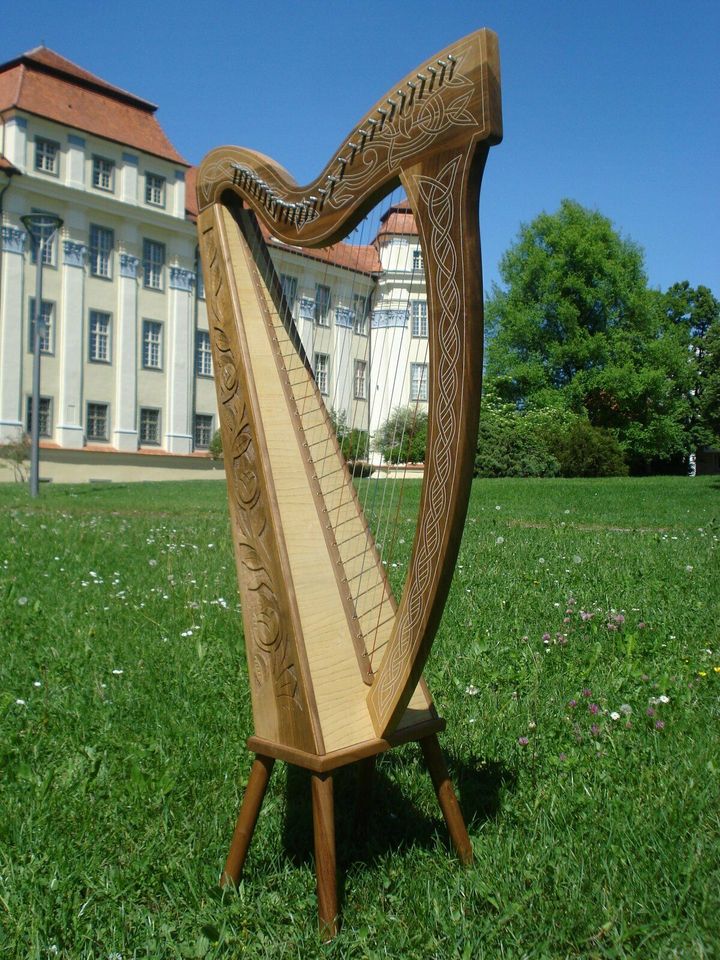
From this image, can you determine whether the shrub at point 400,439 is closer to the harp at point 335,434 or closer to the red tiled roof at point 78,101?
the harp at point 335,434

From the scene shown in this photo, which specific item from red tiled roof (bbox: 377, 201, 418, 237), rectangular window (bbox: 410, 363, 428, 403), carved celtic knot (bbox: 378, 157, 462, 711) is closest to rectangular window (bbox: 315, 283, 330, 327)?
red tiled roof (bbox: 377, 201, 418, 237)

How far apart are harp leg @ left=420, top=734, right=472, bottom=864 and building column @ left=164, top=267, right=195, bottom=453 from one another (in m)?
33.1

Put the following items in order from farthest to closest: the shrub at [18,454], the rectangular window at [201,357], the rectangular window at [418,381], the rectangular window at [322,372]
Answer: the rectangular window at [201,357] < the shrub at [18,454] < the rectangular window at [322,372] < the rectangular window at [418,381]

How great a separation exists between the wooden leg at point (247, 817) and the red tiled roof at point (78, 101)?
31.6 m

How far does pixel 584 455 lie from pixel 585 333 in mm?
10982

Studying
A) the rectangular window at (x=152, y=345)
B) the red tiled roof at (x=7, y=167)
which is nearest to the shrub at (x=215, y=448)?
the rectangular window at (x=152, y=345)

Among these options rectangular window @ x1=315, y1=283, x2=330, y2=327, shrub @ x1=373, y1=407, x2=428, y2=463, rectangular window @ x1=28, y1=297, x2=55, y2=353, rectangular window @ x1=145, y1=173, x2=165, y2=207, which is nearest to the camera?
shrub @ x1=373, y1=407, x2=428, y2=463

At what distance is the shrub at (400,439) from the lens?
8.25ft

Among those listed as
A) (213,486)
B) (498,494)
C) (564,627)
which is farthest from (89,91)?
(564,627)

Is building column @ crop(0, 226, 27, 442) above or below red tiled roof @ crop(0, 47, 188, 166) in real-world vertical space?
below

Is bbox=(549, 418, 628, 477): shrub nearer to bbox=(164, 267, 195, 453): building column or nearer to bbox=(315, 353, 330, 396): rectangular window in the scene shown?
bbox=(164, 267, 195, 453): building column

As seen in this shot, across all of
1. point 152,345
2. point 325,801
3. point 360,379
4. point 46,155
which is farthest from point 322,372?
point 152,345

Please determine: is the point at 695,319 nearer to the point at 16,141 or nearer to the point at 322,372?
the point at 16,141

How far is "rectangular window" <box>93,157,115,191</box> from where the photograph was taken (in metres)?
32.1
